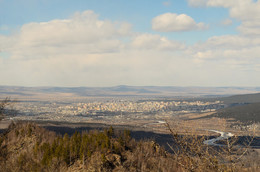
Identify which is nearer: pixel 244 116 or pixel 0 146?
pixel 0 146

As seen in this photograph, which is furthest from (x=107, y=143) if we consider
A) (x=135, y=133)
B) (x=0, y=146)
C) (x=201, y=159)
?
(x=135, y=133)

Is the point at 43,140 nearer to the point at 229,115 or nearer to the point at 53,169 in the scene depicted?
the point at 53,169

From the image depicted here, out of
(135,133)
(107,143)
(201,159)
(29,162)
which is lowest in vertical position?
(135,133)

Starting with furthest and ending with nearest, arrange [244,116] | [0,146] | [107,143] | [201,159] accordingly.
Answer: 1. [244,116]
2. [0,146]
3. [107,143]
4. [201,159]

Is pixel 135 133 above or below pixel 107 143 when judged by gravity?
below

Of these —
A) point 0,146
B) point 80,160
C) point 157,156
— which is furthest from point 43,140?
point 157,156

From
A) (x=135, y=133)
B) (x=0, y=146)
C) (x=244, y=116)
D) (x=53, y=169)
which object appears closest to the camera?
(x=53, y=169)

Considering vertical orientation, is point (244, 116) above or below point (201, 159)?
below

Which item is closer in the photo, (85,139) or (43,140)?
(85,139)

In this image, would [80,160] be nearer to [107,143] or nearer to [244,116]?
[107,143]
